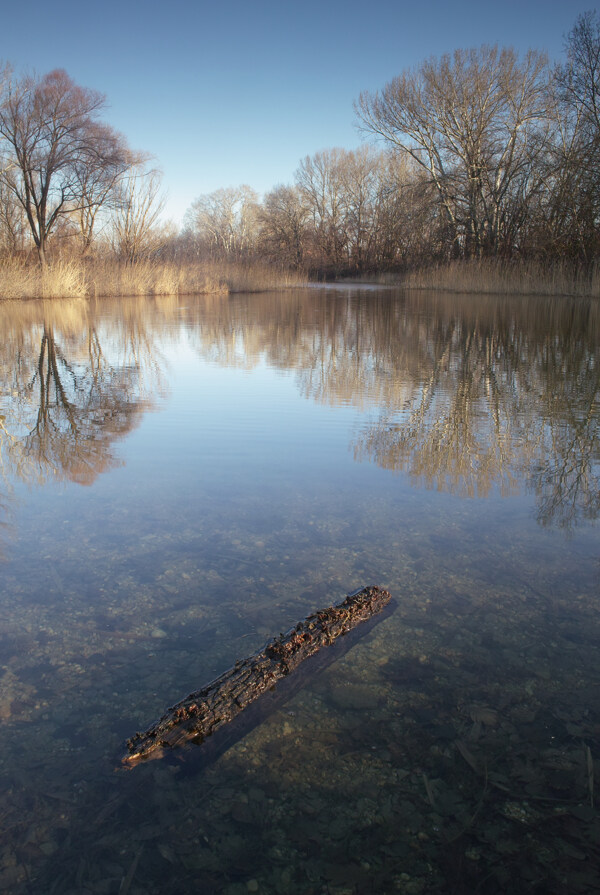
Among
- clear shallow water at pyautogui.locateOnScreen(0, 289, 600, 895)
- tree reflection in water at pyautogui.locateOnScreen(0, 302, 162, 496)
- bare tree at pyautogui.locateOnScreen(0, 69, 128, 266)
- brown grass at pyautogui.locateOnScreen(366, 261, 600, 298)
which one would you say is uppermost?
bare tree at pyautogui.locateOnScreen(0, 69, 128, 266)

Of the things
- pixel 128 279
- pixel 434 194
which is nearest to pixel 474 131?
pixel 434 194

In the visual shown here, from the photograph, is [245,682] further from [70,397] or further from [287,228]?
[287,228]

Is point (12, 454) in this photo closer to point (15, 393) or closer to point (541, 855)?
point (15, 393)

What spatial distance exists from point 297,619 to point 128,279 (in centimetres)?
1918

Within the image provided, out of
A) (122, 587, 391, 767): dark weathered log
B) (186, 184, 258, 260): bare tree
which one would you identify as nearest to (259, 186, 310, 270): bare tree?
(186, 184, 258, 260): bare tree

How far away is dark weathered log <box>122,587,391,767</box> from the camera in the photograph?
1154 mm

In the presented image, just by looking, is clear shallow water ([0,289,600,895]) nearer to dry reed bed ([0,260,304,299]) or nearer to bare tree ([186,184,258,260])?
A: dry reed bed ([0,260,304,299])

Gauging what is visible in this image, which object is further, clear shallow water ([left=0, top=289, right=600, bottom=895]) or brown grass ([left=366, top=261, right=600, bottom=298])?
brown grass ([left=366, top=261, right=600, bottom=298])

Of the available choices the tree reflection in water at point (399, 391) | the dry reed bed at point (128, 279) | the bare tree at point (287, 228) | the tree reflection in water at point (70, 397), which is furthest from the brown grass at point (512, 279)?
the bare tree at point (287, 228)

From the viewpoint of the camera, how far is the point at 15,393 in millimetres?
4387

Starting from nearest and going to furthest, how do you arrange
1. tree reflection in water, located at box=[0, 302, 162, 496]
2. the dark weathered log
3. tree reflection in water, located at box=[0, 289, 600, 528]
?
the dark weathered log < tree reflection in water, located at box=[0, 289, 600, 528] < tree reflection in water, located at box=[0, 302, 162, 496]

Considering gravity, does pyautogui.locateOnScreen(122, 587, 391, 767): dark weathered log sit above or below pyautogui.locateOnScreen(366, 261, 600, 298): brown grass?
below

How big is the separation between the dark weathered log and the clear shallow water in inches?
1.8

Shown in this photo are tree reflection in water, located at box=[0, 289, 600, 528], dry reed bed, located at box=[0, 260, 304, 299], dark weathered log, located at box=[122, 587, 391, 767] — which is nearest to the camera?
dark weathered log, located at box=[122, 587, 391, 767]
